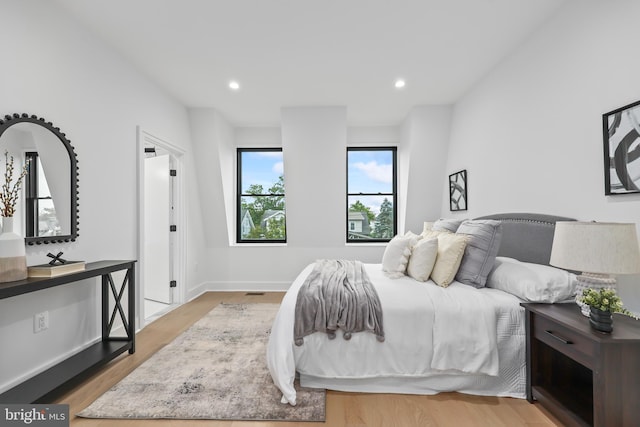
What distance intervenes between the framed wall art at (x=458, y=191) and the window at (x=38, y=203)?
4.00 metres

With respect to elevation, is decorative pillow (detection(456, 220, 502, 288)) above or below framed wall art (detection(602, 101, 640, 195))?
below

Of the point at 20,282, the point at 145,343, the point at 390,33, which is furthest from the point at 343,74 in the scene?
the point at 145,343

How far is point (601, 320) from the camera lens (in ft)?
4.67

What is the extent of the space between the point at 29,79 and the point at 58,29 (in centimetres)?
51

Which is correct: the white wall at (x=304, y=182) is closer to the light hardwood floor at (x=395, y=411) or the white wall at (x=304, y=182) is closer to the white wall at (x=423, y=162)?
the white wall at (x=423, y=162)

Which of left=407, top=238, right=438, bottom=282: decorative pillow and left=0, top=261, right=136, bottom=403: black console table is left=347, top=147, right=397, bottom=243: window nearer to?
left=407, top=238, right=438, bottom=282: decorative pillow

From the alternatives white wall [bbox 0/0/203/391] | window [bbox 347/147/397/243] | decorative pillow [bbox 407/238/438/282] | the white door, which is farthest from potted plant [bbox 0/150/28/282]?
window [bbox 347/147/397/243]

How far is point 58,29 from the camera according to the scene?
2209mm

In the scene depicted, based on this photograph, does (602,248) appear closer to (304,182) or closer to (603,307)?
(603,307)

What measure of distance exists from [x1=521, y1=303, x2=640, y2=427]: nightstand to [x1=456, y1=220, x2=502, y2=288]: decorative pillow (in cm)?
40

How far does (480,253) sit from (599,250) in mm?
808

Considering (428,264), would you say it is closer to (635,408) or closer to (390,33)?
(635,408)

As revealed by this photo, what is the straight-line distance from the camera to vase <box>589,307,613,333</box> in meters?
1.41

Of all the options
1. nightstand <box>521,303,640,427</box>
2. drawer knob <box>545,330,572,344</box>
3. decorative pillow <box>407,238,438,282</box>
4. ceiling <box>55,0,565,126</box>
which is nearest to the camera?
nightstand <box>521,303,640,427</box>
